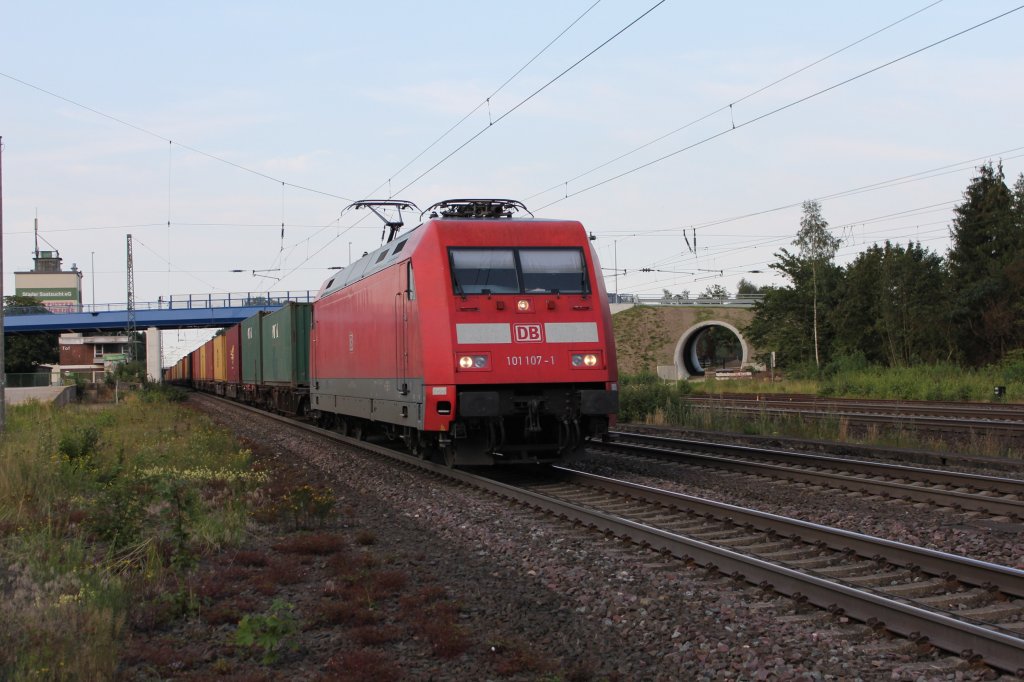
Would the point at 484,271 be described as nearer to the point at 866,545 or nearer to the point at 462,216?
the point at 462,216

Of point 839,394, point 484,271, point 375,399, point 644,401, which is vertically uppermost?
point 484,271

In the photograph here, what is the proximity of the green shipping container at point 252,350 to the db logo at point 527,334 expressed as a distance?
19.7 m

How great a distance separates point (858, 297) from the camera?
4934 cm

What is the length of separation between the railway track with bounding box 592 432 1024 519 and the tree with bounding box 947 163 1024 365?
33.7 m

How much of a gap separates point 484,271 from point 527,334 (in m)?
1.05

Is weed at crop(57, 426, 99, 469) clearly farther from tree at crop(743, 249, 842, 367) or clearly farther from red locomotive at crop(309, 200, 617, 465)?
tree at crop(743, 249, 842, 367)

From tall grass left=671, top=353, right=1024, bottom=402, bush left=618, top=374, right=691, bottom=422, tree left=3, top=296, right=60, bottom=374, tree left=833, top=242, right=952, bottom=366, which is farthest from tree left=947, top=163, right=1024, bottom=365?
tree left=3, top=296, right=60, bottom=374

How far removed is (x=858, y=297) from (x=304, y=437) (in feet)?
122

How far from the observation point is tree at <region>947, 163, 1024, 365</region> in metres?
43.8

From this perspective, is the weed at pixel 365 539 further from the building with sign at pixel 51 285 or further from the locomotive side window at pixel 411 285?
the building with sign at pixel 51 285

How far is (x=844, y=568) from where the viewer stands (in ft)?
22.3

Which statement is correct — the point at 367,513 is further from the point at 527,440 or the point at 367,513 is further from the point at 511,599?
the point at 511,599

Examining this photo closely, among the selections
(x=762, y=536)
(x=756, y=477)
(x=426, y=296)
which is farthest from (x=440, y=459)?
(x=762, y=536)

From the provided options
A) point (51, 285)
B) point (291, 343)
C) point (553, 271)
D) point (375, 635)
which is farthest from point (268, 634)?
point (51, 285)
